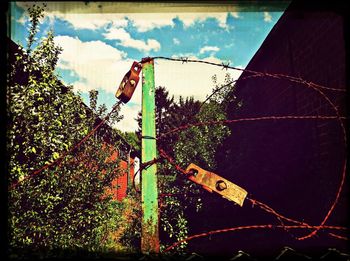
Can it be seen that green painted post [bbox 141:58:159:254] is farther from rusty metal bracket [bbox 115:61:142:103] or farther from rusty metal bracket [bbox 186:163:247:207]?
rusty metal bracket [bbox 186:163:247:207]

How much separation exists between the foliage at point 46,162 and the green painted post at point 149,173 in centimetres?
207

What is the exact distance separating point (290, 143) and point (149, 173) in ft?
12.8

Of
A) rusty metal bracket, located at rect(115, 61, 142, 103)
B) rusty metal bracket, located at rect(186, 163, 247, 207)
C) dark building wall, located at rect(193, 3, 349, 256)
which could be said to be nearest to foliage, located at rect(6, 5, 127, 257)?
rusty metal bracket, located at rect(115, 61, 142, 103)

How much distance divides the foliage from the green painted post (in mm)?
2067

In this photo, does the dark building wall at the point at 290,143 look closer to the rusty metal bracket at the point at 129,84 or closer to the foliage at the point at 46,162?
the rusty metal bracket at the point at 129,84

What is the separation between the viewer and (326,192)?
3.40m

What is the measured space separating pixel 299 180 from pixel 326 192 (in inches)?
37.2

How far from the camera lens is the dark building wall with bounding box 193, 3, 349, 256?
319 centimetres

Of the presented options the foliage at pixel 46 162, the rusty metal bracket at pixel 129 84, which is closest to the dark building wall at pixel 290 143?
the rusty metal bracket at pixel 129 84

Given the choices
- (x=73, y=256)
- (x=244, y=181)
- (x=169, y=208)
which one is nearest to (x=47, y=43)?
(x=73, y=256)

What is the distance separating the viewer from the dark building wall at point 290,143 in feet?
10.5

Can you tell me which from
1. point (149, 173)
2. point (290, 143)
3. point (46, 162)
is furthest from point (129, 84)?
point (290, 143)

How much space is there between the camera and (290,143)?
15.8 feet

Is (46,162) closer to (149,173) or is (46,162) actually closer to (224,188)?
(149,173)
